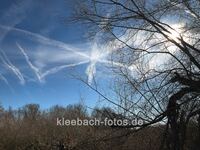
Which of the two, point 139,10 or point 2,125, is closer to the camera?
point 139,10

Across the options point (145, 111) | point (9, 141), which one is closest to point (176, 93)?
point (145, 111)

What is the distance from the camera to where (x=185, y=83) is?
6129 millimetres

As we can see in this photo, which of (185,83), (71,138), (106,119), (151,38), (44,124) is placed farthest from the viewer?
(44,124)

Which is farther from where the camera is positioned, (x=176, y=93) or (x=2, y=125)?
(x=2, y=125)

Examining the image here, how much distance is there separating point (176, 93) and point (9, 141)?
39.3 feet

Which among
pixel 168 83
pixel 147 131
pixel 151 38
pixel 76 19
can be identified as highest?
pixel 76 19

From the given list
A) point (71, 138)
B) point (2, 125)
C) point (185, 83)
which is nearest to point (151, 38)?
point (185, 83)

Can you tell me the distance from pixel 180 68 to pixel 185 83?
0.26 meters

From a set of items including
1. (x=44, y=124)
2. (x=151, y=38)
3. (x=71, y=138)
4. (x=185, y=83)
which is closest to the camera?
(x=185, y=83)

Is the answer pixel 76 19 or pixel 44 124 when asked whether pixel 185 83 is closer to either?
pixel 76 19

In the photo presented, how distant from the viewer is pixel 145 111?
22.6 feet

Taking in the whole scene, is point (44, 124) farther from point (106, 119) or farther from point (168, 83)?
point (168, 83)

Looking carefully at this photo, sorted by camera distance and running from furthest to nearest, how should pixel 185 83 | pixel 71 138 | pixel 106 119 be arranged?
pixel 71 138 → pixel 106 119 → pixel 185 83

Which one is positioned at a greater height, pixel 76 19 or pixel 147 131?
pixel 76 19
